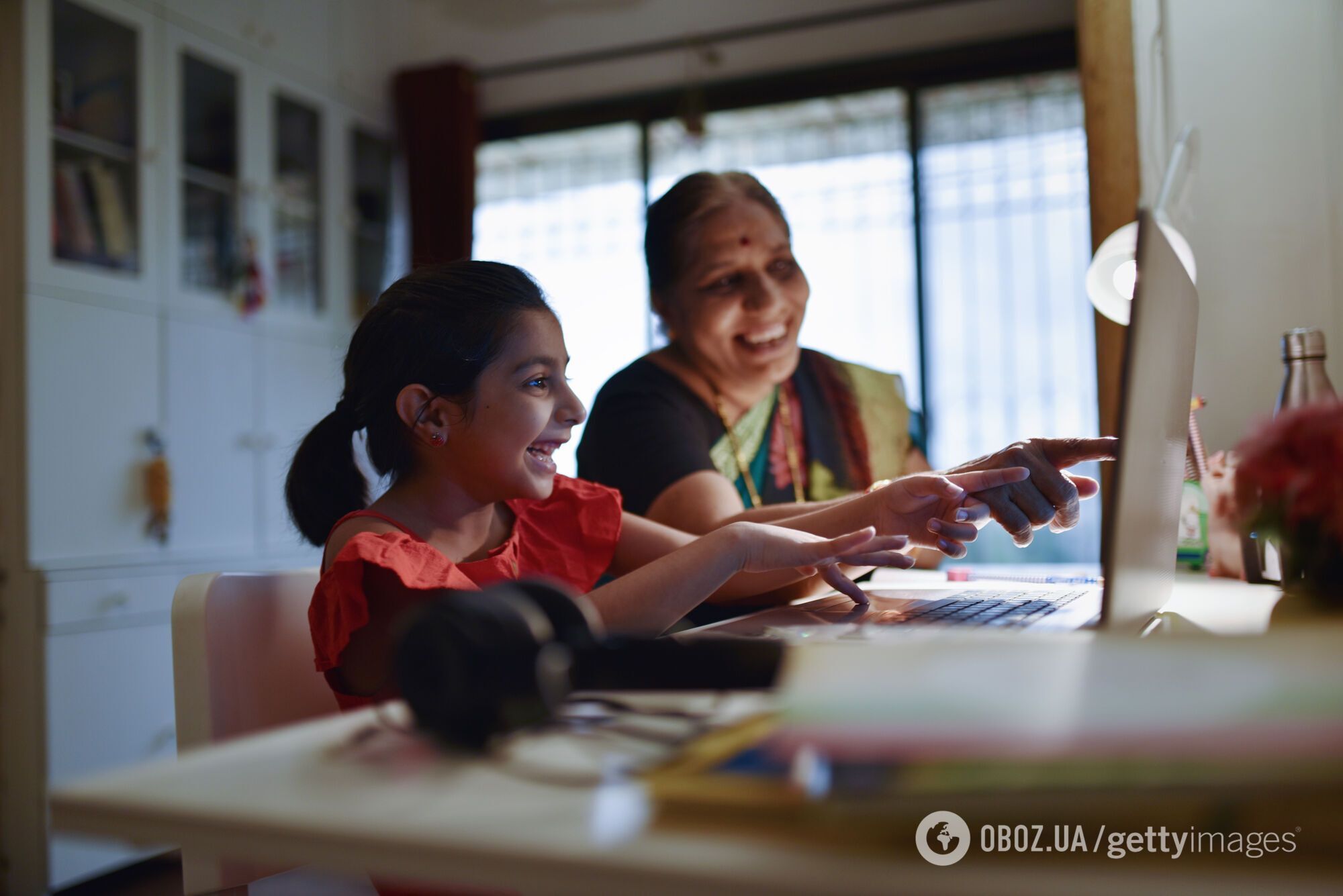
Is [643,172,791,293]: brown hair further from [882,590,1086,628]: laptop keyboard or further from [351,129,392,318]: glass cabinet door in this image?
[351,129,392,318]: glass cabinet door

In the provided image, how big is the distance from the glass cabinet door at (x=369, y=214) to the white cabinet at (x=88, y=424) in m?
0.92

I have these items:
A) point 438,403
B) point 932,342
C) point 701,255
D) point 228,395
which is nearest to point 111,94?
point 228,395

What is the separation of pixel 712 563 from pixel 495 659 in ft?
1.43

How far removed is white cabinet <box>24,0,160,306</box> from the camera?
228cm

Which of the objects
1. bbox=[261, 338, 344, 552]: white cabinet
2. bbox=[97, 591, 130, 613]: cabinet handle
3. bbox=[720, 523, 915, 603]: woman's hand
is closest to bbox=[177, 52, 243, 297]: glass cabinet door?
bbox=[261, 338, 344, 552]: white cabinet

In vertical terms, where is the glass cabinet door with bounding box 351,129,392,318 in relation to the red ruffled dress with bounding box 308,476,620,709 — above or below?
above

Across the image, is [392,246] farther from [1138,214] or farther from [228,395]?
[1138,214]

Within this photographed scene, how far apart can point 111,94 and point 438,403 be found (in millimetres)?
2097

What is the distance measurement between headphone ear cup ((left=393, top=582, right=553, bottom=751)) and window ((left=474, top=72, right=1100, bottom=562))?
255cm

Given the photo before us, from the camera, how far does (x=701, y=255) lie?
1759mm

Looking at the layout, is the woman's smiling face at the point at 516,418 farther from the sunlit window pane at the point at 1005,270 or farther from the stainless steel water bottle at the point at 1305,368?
the sunlit window pane at the point at 1005,270

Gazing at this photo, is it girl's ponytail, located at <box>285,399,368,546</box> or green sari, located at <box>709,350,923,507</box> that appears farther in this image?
green sari, located at <box>709,350,923,507</box>

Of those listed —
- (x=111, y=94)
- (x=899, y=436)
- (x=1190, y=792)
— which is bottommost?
(x=1190, y=792)

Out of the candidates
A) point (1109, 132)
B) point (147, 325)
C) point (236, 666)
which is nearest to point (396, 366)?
point (236, 666)
